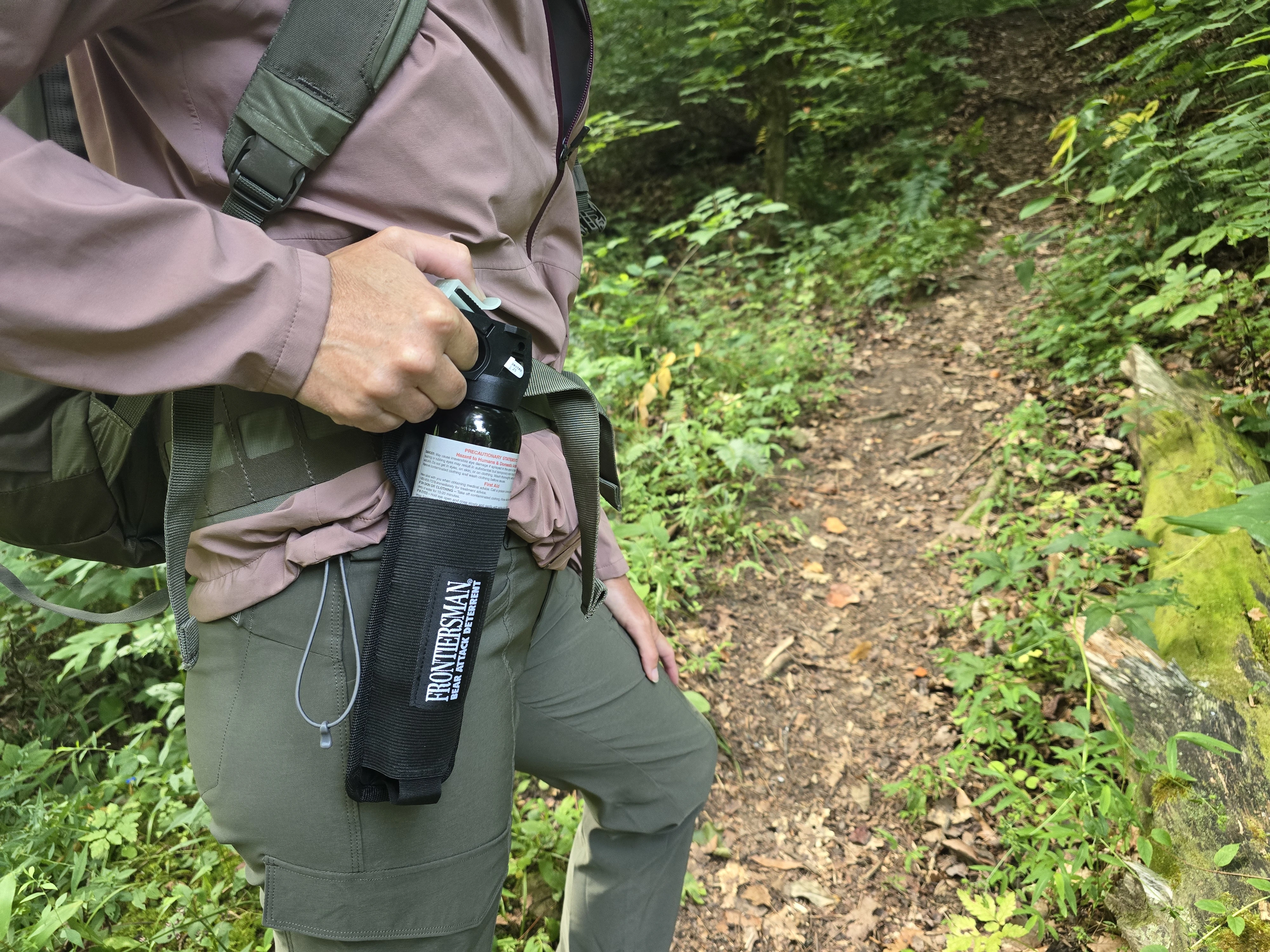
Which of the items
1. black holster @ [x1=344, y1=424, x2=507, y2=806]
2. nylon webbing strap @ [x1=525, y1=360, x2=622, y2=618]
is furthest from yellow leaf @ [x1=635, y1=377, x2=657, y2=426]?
black holster @ [x1=344, y1=424, x2=507, y2=806]

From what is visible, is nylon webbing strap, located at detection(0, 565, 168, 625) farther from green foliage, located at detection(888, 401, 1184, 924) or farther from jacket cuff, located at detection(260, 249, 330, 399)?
green foliage, located at detection(888, 401, 1184, 924)

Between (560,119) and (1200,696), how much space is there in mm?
2433

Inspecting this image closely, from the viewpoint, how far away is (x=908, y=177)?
7699mm

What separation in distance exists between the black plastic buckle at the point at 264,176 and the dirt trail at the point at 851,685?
7.58 feet

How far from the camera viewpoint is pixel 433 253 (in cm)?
104

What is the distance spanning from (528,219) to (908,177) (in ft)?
24.7

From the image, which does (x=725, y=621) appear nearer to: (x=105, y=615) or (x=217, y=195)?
(x=105, y=615)

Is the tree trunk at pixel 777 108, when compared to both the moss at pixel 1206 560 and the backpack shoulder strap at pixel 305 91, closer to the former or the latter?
the moss at pixel 1206 560

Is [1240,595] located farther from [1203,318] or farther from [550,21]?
[550,21]

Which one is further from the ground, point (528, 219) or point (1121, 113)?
point (1121, 113)

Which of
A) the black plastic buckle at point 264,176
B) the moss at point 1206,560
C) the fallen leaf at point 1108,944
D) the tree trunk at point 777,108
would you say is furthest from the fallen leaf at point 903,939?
the tree trunk at point 777,108

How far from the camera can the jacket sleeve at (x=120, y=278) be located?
0.79 metres

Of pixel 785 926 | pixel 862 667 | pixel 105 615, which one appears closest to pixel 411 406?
pixel 105 615

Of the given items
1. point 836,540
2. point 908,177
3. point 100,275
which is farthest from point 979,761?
point 908,177
